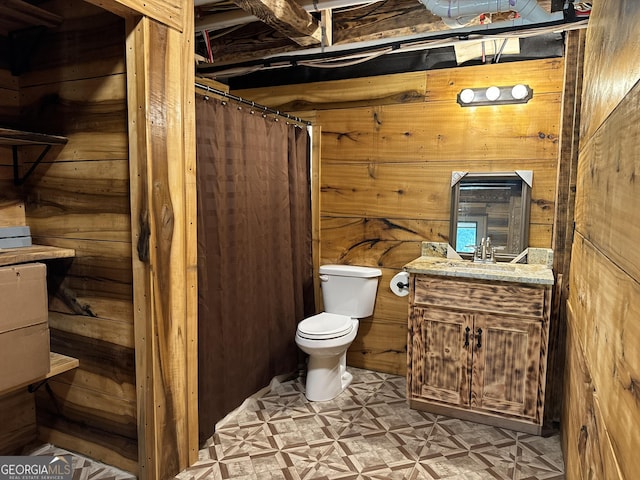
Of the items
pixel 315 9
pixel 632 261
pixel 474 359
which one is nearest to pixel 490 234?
pixel 474 359

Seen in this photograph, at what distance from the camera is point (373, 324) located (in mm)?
3238

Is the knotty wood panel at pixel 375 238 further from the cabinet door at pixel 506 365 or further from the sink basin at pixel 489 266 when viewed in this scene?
the cabinet door at pixel 506 365

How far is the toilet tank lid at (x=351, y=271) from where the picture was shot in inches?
121

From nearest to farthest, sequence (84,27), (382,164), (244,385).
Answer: (84,27) < (244,385) < (382,164)

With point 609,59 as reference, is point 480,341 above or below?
below

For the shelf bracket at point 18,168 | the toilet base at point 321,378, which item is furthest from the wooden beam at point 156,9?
the toilet base at point 321,378

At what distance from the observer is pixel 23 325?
176 centimetres

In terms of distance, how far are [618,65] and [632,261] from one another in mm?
571

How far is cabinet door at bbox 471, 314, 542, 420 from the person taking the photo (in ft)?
7.77

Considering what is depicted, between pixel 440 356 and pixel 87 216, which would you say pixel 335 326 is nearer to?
pixel 440 356

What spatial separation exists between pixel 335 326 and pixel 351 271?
0.45 metres

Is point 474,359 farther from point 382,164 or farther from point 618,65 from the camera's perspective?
point 618,65

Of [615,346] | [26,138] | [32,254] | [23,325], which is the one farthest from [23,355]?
[615,346]

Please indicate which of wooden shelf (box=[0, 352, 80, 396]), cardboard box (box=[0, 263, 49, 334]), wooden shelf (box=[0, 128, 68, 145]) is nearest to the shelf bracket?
wooden shelf (box=[0, 128, 68, 145])
